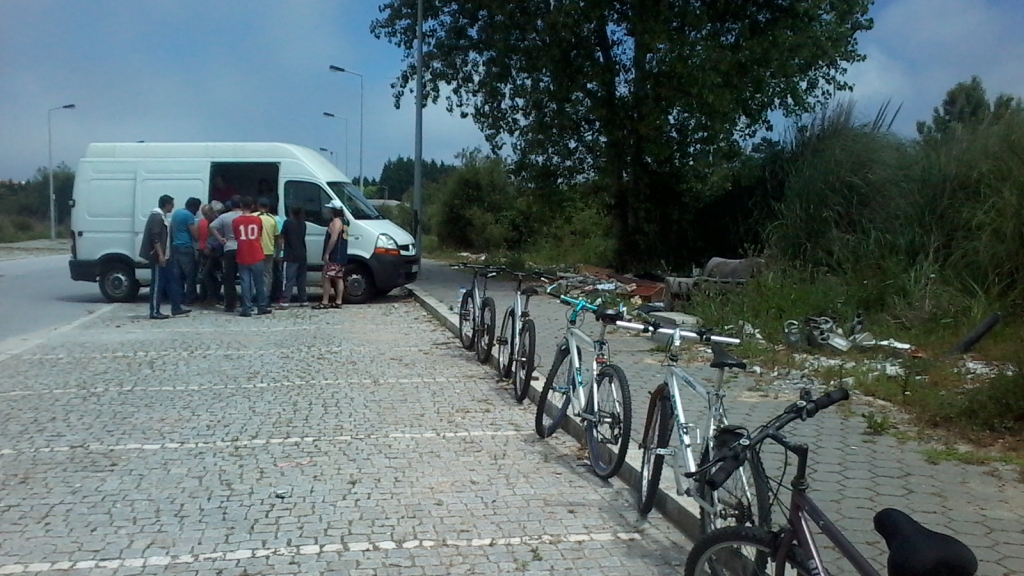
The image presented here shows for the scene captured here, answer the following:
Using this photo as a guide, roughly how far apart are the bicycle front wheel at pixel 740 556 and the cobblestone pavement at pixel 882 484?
1.37ft

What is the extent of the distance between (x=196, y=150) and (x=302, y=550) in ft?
43.4

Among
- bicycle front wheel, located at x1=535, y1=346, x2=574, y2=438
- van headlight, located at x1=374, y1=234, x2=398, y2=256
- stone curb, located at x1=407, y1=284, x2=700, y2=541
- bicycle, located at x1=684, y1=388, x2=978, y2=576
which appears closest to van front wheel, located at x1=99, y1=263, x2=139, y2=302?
van headlight, located at x1=374, y1=234, x2=398, y2=256

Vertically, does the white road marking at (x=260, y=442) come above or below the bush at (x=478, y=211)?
below

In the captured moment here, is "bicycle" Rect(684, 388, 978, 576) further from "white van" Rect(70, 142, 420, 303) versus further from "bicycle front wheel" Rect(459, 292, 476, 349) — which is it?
"white van" Rect(70, 142, 420, 303)

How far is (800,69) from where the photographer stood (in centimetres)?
1892

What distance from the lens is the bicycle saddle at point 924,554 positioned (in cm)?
249

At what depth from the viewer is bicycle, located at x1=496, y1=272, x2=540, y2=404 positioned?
8100 millimetres

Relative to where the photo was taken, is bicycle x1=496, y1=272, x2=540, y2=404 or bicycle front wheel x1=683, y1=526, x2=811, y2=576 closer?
bicycle front wheel x1=683, y1=526, x2=811, y2=576

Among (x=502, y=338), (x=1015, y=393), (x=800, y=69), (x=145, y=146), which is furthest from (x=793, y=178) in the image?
(x=145, y=146)

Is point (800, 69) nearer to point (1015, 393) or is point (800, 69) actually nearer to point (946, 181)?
point (946, 181)

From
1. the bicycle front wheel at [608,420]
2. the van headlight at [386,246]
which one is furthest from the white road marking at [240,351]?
the bicycle front wheel at [608,420]

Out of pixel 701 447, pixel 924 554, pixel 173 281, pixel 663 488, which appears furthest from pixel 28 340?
pixel 924 554

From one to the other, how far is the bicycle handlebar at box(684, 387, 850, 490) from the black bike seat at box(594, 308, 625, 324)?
5.92ft

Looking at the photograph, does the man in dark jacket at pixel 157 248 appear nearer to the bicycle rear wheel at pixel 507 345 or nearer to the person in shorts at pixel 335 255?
the person in shorts at pixel 335 255
